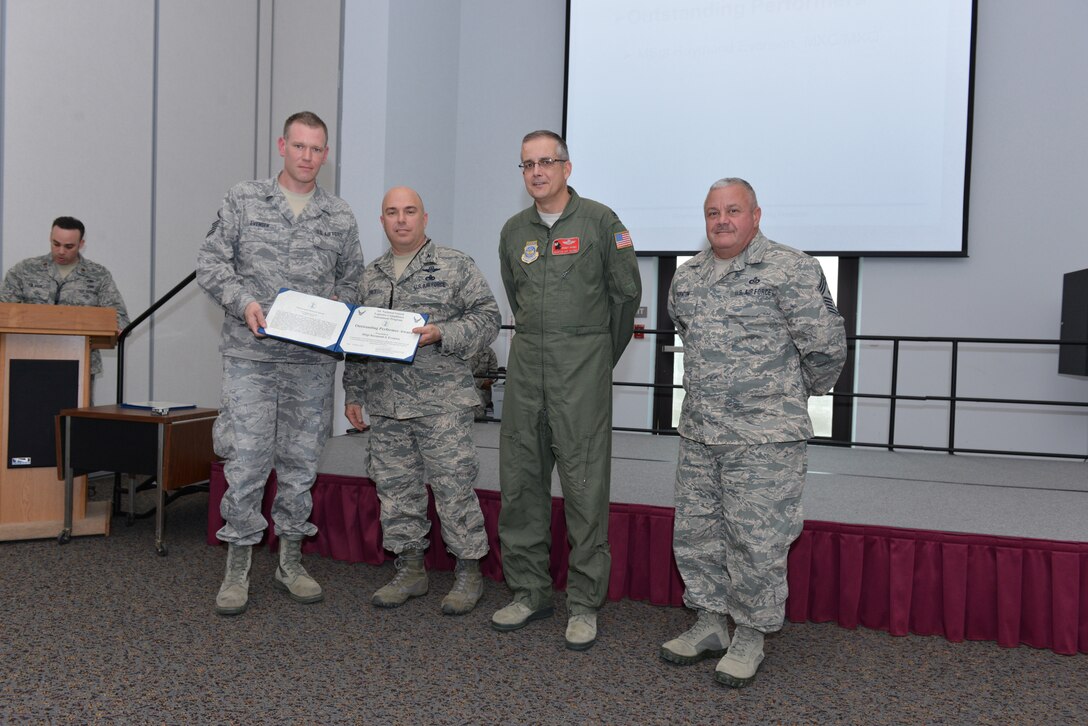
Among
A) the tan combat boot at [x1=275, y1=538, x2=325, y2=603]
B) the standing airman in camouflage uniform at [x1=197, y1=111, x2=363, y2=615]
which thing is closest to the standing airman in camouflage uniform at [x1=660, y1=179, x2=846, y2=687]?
the standing airman in camouflage uniform at [x1=197, y1=111, x2=363, y2=615]

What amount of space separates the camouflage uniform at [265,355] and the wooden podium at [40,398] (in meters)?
1.20

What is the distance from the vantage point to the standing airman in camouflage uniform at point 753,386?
1.91 metres

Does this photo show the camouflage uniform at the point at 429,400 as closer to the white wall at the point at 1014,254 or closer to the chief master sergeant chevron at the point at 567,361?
the chief master sergeant chevron at the point at 567,361

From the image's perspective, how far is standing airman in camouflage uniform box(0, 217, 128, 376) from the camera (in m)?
3.73

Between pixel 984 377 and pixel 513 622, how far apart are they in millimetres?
4313

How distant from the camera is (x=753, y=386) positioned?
1.94m

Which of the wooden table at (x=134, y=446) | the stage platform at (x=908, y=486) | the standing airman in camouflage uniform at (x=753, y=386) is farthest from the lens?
the wooden table at (x=134, y=446)

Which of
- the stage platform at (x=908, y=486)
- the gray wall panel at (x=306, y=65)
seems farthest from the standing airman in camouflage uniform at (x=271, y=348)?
the gray wall panel at (x=306, y=65)

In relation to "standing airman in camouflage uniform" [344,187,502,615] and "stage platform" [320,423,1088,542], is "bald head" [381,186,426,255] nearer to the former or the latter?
"standing airman in camouflage uniform" [344,187,502,615]

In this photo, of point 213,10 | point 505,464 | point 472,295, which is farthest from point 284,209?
point 213,10

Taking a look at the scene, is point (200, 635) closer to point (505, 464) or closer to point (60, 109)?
point (505, 464)

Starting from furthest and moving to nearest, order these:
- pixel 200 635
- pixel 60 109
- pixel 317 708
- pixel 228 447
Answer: pixel 60 109, pixel 228 447, pixel 200 635, pixel 317 708

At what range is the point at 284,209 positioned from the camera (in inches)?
92.7

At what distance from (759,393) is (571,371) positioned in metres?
0.51
